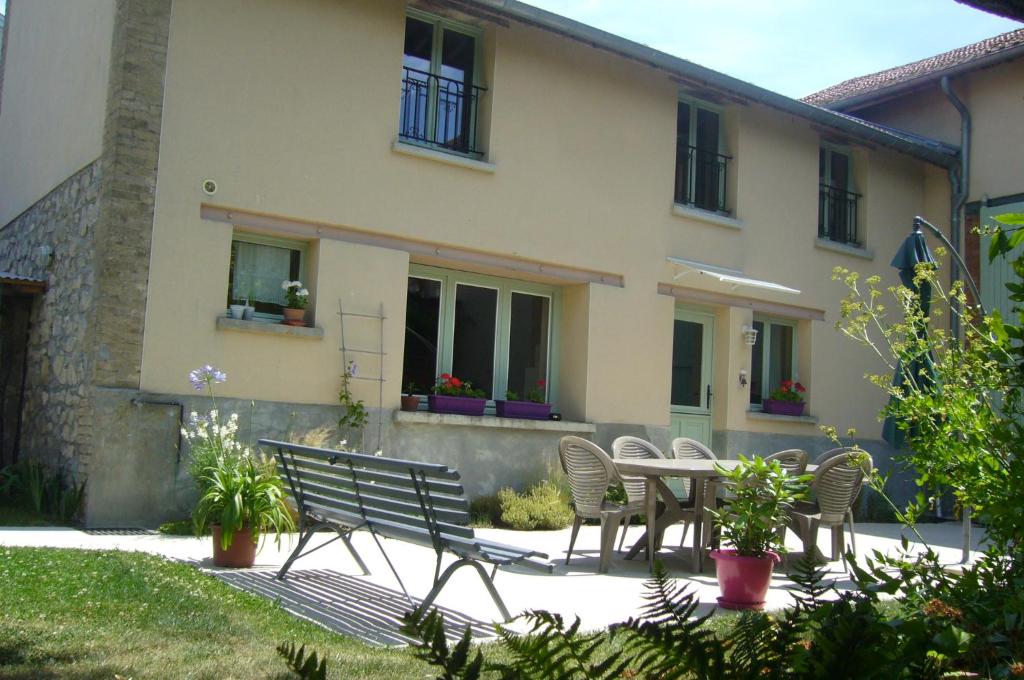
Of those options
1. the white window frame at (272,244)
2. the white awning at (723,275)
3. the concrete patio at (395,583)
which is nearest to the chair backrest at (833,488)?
the concrete patio at (395,583)

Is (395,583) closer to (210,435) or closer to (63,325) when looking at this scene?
(210,435)

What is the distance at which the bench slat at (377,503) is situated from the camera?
15.8ft

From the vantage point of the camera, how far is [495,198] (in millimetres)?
10570

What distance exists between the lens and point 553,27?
33.7 ft

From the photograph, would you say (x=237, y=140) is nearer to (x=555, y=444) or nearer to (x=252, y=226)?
(x=252, y=226)

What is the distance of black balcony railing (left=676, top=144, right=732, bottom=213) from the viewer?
1256cm

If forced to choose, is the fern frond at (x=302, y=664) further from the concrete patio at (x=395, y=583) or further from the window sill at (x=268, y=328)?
the window sill at (x=268, y=328)

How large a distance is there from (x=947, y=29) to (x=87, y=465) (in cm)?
1539

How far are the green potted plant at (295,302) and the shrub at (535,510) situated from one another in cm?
270

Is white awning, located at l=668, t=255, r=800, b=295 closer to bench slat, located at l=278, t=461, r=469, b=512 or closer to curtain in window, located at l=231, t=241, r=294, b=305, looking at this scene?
curtain in window, located at l=231, t=241, r=294, b=305

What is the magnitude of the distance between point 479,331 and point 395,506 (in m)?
5.89

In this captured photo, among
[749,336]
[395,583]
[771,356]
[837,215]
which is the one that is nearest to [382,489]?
[395,583]

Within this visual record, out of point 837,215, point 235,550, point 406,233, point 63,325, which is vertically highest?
point 837,215

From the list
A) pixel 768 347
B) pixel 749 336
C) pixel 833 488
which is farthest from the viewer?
pixel 768 347
